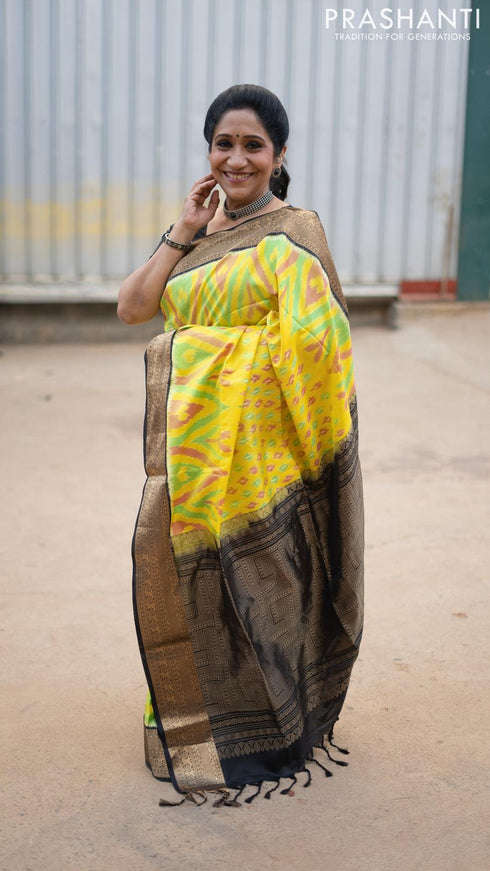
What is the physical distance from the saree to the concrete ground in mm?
220

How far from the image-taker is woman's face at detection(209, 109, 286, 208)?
2605mm

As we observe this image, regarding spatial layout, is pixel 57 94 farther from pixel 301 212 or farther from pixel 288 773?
pixel 288 773

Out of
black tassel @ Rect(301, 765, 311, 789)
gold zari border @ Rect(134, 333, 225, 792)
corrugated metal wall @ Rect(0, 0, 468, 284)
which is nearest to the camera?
gold zari border @ Rect(134, 333, 225, 792)

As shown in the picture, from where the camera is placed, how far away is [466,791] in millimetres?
2721

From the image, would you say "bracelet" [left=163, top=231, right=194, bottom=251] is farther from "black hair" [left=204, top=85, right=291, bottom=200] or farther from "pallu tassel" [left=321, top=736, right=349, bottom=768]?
"pallu tassel" [left=321, top=736, right=349, bottom=768]

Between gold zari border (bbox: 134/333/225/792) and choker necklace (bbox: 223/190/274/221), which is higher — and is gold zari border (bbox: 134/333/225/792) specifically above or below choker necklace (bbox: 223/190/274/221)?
below

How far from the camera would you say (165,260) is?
2.68 m

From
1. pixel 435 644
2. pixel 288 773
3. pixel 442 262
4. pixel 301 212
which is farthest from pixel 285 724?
pixel 442 262

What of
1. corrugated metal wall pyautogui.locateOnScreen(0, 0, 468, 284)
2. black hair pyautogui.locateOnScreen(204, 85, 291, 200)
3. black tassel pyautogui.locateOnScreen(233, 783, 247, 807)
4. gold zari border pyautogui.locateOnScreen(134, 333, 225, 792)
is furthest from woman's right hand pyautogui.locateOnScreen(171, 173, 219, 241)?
corrugated metal wall pyautogui.locateOnScreen(0, 0, 468, 284)

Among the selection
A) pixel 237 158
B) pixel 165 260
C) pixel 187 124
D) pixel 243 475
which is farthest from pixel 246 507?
pixel 187 124

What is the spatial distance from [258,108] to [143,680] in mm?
1827

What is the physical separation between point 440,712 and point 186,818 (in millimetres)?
935

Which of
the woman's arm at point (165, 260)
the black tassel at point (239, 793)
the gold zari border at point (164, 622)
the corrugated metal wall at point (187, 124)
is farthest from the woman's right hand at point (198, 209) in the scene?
the corrugated metal wall at point (187, 124)

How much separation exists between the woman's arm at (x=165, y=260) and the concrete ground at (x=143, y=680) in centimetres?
127
